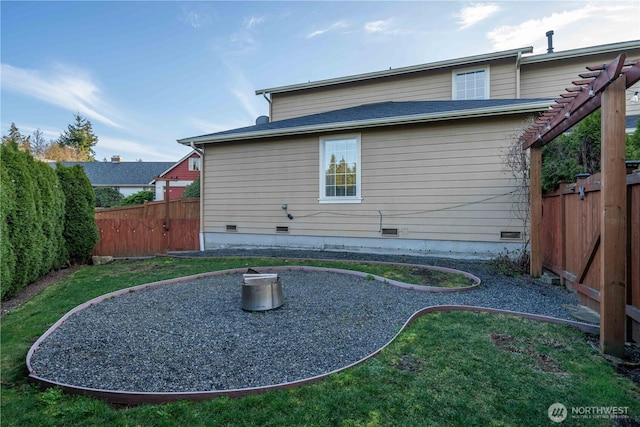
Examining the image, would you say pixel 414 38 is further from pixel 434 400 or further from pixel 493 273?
pixel 434 400

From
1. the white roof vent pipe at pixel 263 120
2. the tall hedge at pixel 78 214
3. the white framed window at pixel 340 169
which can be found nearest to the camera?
the tall hedge at pixel 78 214

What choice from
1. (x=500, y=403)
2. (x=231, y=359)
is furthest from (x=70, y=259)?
(x=500, y=403)

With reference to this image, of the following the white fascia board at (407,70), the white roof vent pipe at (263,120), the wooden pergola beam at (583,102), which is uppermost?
the white fascia board at (407,70)

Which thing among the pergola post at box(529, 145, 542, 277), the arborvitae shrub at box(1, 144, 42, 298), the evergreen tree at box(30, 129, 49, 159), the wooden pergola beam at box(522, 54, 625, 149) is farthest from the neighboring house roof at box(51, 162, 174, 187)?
the wooden pergola beam at box(522, 54, 625, 149)

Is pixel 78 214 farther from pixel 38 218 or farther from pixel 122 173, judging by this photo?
pixel 122 173

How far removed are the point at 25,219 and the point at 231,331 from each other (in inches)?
193

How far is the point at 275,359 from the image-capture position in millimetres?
2721

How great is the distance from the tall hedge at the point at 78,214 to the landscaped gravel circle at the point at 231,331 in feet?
12.9

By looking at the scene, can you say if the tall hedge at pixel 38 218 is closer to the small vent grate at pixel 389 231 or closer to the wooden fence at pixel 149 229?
the wooden fence at pixel 149 229

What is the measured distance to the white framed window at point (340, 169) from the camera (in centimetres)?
807

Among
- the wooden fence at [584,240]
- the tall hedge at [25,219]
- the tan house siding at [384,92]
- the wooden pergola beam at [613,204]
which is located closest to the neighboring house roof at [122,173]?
the tan house siding at [384,92]

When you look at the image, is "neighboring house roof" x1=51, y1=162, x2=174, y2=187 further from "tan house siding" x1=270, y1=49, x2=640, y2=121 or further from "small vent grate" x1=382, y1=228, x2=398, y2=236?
"small vent grate" x1=382, y1=228, x2=398, y2=236

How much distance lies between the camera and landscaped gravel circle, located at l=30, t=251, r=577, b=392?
2492mm

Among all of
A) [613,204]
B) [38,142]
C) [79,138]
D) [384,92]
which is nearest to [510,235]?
[613,204]
